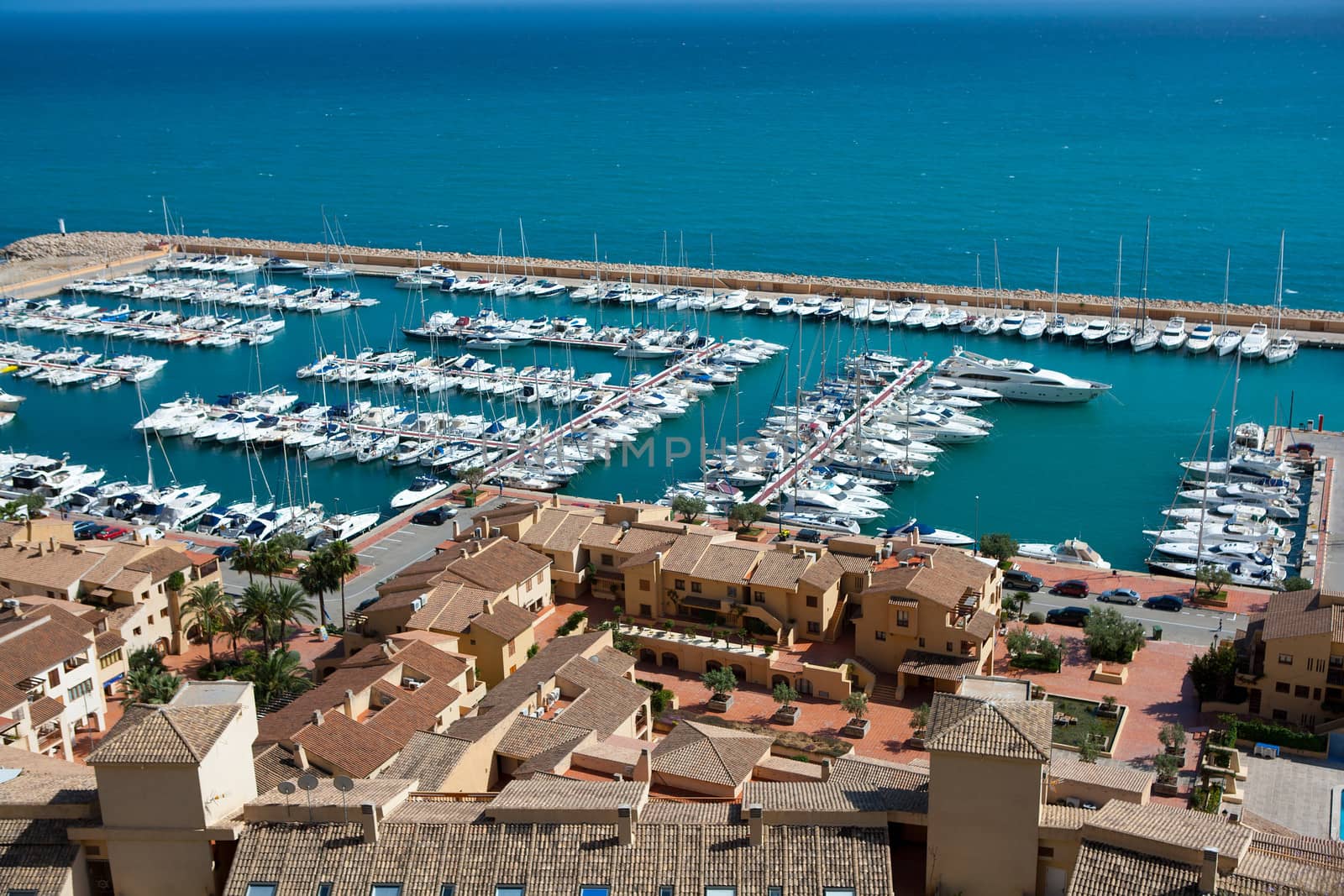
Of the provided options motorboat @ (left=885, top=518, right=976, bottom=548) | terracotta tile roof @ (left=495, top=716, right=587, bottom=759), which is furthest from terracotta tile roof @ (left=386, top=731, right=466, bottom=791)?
motorboat @ (left=885, top=518, right=976, bottom=548)

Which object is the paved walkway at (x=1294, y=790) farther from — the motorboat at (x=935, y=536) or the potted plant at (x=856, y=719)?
the motorboat at (x=935, y=536)

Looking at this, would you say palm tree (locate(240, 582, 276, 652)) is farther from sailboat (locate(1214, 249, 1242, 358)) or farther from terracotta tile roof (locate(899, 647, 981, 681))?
sailboat (locate(1214, 249, 1242, 358))

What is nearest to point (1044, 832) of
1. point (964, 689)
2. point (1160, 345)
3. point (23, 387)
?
point (964, 689)

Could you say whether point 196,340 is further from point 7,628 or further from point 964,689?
point 964,689

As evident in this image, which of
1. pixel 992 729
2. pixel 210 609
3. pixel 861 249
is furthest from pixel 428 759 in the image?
pixel 861 249

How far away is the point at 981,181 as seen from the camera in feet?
561

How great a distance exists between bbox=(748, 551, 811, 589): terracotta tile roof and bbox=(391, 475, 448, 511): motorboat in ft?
79.4

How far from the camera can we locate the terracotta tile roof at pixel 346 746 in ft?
119

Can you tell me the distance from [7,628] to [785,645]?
25.9m

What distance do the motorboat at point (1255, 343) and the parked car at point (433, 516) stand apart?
5444 centimetres

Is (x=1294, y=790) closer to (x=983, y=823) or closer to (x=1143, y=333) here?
(x=983, y=823)

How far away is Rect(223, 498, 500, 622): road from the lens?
56.5 metres

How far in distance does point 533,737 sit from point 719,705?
10.2 meters

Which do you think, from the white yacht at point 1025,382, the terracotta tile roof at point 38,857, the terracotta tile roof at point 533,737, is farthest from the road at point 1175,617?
the terracotta tile roof at point 38,857
